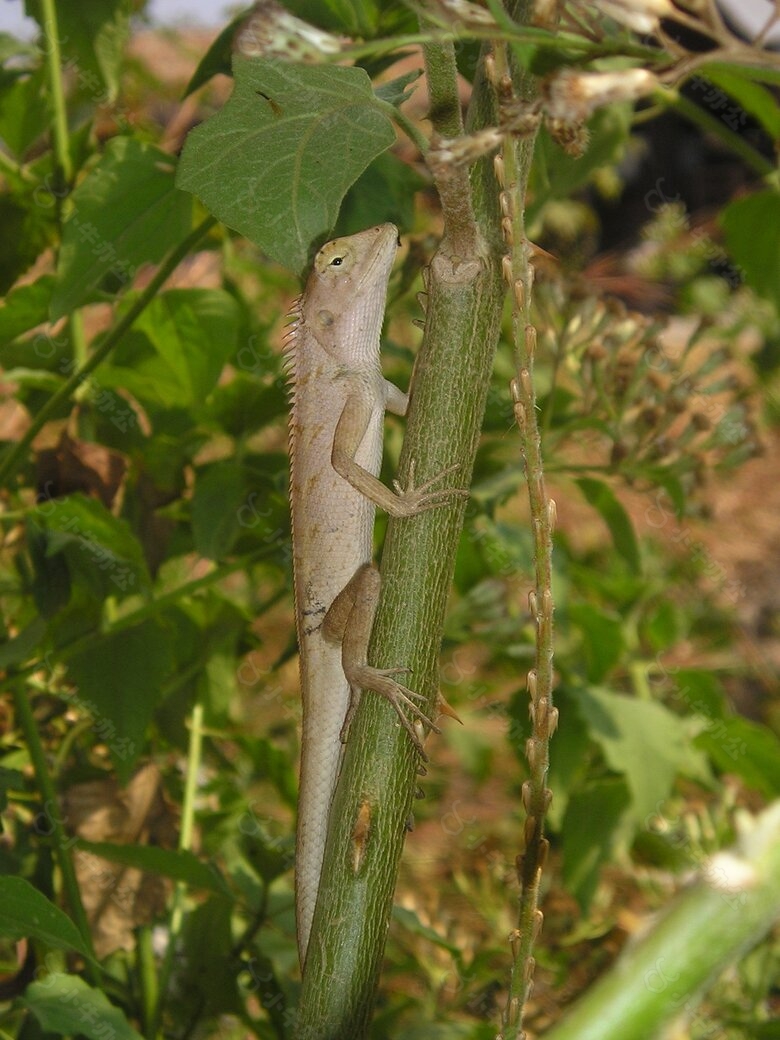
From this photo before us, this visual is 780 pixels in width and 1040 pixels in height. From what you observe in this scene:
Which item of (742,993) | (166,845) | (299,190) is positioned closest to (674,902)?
(299,190)

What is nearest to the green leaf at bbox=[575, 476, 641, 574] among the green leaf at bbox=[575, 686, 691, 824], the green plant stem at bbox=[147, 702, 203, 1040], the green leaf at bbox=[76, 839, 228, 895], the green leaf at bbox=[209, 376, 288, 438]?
the green leaf at bbox=[575, 686, 691, 824]

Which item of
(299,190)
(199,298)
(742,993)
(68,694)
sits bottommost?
(742,993)

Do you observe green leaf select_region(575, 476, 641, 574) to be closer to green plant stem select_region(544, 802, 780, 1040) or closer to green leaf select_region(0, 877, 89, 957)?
green leaf select_region(0, 877, 89, 957)

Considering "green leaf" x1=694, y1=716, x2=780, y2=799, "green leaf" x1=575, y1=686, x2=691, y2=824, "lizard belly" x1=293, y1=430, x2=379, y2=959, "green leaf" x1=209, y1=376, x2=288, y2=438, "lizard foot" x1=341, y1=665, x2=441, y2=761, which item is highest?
"lizard foot" x1=341, y1=665, x2=441, y2=761

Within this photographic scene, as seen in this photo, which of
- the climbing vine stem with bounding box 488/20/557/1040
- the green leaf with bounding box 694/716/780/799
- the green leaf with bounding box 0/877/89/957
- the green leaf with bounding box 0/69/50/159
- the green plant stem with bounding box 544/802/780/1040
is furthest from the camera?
the green leaf with bounding box 694/716/780/799

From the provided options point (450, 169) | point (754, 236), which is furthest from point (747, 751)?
point (450, 169)

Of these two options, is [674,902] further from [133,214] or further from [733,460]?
[733,460]

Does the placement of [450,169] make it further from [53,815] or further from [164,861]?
[53,815]
